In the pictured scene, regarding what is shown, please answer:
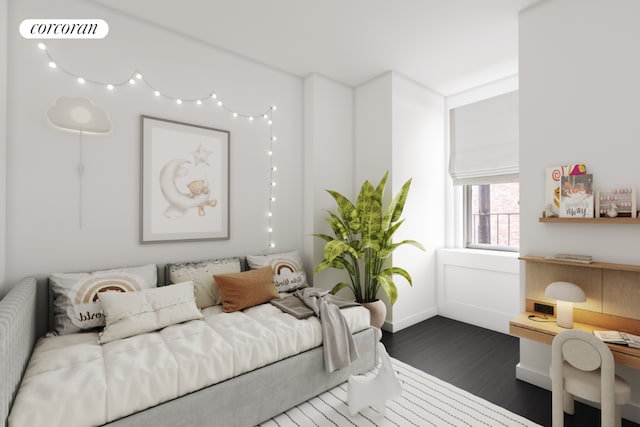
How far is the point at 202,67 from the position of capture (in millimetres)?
2832

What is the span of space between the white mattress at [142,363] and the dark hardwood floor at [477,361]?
3.82 feet

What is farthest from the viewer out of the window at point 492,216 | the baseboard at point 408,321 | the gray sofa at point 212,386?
→ the window at point 492,216

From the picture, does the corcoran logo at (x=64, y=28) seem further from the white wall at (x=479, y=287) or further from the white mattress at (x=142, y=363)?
the white wall at (x=479, y=287)

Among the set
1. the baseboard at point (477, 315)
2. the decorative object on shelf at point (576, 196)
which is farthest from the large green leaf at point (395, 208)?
the baseboard at point (477, 315)

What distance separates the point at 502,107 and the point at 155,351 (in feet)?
13.0

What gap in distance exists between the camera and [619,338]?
70.8 inches

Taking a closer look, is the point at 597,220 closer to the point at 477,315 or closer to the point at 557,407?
the point at 557,407

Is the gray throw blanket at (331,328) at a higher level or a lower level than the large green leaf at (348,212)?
lower

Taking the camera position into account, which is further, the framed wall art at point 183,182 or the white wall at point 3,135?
the framed wall art at point 183,182

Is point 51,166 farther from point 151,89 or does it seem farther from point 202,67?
point 202,67

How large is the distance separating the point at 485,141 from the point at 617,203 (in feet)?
6.04

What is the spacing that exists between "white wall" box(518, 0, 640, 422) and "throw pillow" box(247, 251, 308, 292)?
1917mm

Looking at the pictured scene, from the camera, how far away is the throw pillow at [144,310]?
1.91 m

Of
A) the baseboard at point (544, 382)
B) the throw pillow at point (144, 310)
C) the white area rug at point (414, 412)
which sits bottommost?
the white area rug at point (414, 412)
